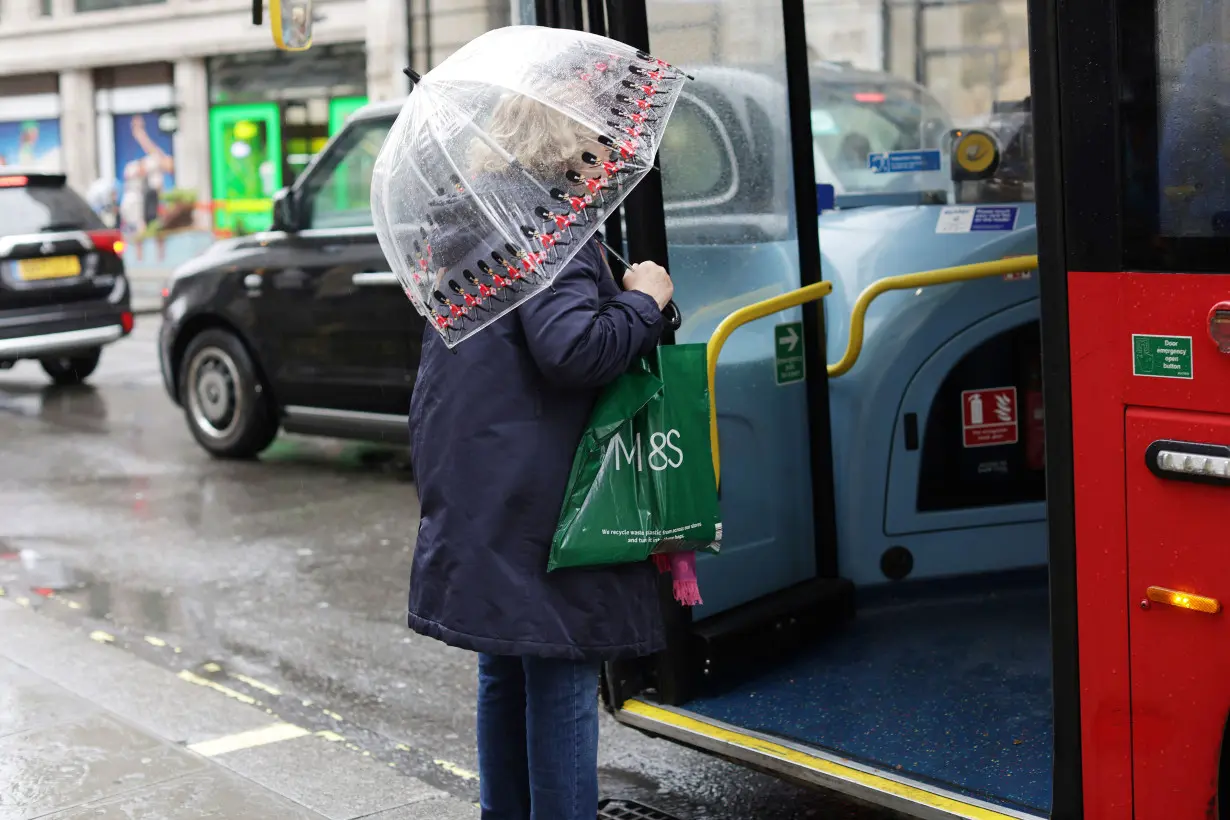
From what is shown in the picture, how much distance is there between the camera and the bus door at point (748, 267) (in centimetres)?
391

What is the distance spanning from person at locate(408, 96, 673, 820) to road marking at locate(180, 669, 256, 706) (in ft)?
7.34

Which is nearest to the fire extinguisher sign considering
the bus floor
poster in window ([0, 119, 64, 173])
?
the bus floor

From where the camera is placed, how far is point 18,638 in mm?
5543

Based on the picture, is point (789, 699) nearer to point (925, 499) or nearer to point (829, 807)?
point (829, 807)

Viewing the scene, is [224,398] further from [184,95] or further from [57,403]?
[184,95]

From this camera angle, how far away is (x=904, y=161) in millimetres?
5422

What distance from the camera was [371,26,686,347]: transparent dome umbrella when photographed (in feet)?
9.04

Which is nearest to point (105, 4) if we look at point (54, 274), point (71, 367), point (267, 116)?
point (267, 116)

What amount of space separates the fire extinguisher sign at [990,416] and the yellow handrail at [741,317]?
3.75 feet

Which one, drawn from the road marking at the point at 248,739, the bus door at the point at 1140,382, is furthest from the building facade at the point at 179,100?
the bus door at the point at 1140,382

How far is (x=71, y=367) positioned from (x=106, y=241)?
1370 mm

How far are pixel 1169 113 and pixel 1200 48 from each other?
0.36ft

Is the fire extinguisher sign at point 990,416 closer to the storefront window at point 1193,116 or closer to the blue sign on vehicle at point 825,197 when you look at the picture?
Result: the blue sign on vehicle at point 825,197

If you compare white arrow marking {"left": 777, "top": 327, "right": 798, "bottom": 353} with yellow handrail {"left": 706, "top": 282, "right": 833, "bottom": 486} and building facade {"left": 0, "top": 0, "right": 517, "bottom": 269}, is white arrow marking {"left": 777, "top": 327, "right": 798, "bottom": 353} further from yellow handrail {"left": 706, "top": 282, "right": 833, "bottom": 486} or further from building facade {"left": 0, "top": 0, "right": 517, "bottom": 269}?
building facade {"left": 0, "top": 0, "right": 517, "bottom": 269}
